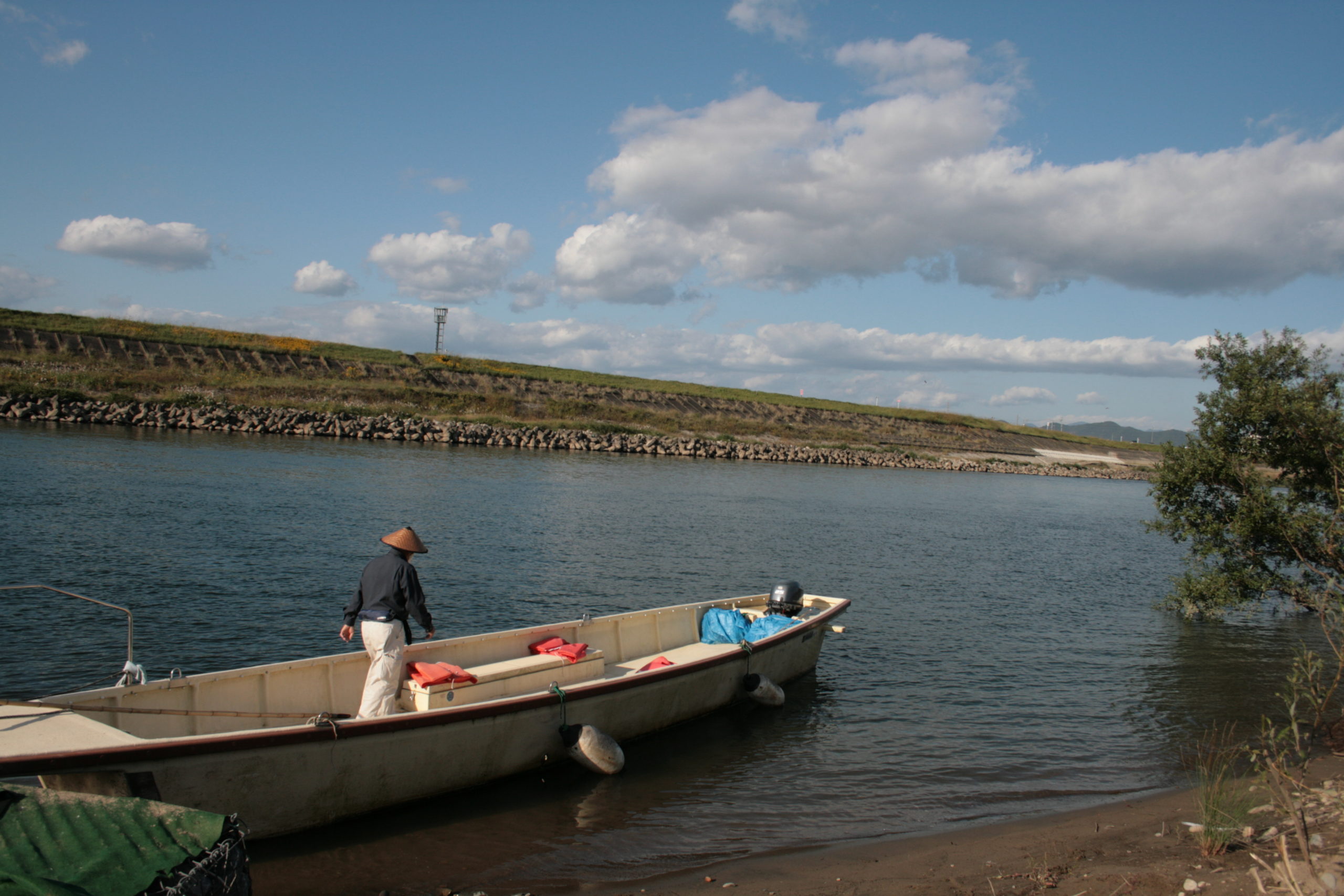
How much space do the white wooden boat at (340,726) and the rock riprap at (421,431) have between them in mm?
40075

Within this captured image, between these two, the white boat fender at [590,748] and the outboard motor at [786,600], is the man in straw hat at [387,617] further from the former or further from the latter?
the outboard motor at [786,600]

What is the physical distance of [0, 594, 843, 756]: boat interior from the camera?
6328mm

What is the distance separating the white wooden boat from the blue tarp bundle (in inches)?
40.5

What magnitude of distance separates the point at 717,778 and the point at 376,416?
53.6 m

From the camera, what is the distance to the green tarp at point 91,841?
14.3 feet

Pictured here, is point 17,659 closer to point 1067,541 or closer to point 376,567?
point 376,567

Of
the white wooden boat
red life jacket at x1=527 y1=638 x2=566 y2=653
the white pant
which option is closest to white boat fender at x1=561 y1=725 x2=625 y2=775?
the white wooden boat

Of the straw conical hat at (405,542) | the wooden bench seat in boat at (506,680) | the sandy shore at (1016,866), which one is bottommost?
the sandy shore at (1016,866)

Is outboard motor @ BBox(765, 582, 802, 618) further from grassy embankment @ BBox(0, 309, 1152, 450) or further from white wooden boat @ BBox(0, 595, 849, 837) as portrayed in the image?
grassy embankment @ BBox(0, 309, 1152, 450)

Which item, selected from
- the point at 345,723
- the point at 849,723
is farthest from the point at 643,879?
the point at 849,723

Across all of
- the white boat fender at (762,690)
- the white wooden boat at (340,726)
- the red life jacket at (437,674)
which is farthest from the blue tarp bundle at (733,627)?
the red life jacket at (437,674)

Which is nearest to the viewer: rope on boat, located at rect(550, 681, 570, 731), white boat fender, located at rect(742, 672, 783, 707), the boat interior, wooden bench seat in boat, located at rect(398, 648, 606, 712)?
the boat interior

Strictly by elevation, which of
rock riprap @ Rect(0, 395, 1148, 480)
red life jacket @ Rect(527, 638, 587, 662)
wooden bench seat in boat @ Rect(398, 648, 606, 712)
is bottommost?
wooden bench seat in boat @ Rect(398, 648, 606, 712)

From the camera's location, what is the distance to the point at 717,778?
958 centimetres
